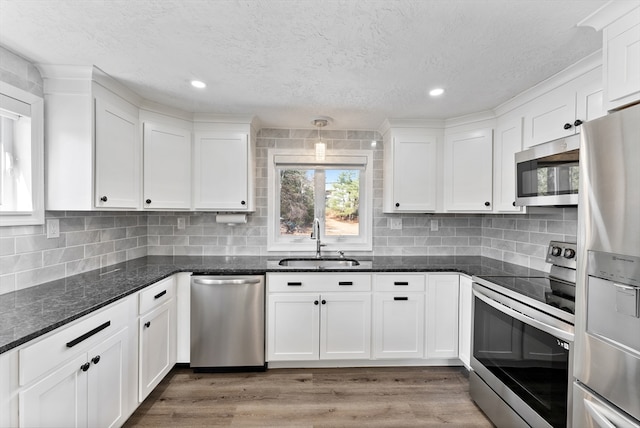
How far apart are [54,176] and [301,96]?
5.80ft

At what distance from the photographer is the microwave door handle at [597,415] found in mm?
1180

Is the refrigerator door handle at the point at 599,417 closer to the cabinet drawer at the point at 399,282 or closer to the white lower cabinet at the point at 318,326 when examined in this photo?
the cabinet drawer at the point at 399,282

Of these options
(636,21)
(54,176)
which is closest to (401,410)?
(636,21)

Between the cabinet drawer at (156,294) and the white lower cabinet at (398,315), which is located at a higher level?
the cabinet drawer at (156,294)

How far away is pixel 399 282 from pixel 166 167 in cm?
231

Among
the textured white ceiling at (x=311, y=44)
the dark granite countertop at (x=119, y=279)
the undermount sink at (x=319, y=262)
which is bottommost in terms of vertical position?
the undermount sink at (x=319, y=262)

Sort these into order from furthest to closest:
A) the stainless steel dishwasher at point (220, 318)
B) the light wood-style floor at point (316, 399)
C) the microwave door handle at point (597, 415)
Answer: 1. the stainless steel dishwasher at point (220, 318)
2. the light wood-style floor at point (316, 399)
3. the microwave door handle at point (597, 415)

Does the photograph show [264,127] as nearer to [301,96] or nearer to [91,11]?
[301,96]

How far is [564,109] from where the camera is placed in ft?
6.34

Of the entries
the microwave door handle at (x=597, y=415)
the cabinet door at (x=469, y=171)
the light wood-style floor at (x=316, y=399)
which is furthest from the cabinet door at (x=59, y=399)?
the cabinet door at (x=469, y=171)

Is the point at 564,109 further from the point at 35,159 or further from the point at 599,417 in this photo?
the point at 35,159

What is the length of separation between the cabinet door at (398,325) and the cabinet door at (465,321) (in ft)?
1.09

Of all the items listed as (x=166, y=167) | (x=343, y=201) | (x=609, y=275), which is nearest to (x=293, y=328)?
(x=343, y=201)

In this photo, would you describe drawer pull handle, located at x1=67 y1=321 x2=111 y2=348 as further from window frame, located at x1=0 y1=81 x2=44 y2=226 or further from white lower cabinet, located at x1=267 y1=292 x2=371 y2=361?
white lower cabinet, located at x1=267 y1=292 x2=371 y2=361
